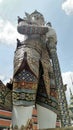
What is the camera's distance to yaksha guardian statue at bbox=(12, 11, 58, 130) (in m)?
4.85

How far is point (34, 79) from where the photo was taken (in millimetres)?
5008

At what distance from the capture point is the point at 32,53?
5270mm

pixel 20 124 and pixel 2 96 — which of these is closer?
pixel 20 124

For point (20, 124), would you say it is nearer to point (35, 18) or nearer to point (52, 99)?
point (52, 99)

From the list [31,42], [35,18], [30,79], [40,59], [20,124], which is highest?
[35,18]

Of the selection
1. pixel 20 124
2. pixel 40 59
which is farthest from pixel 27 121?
pixel 40 59

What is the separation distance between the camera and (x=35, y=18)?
6.04 meters

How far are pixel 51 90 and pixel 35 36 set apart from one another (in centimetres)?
121

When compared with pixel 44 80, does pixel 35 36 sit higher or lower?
higher

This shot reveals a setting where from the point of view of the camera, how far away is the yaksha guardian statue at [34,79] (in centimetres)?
485

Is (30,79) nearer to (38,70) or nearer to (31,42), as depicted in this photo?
(38,70)

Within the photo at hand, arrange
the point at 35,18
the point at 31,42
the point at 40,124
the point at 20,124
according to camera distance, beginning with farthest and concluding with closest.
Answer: the point at 35,18
the point at 31,42
the point at 40,124
the point at 20,124

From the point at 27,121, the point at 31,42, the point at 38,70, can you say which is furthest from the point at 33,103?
the point at 31,42

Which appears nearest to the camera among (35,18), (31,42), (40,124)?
(40,124)
